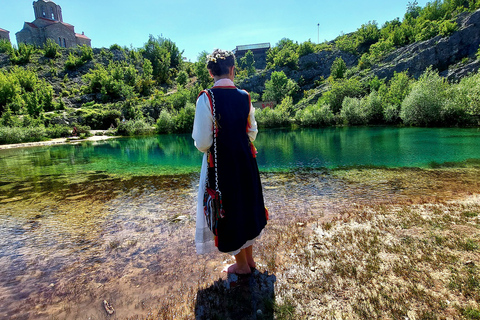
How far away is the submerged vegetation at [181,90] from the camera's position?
3662cm

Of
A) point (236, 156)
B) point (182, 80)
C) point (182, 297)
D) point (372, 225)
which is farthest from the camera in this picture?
point (182, 80)

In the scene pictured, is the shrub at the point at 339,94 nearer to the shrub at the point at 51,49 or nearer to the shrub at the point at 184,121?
the shrub at the point at 184,121

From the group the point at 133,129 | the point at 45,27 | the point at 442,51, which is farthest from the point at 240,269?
the point at 45,27

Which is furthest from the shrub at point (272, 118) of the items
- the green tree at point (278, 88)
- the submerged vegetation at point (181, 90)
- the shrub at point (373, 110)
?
the green tree at point (278, 88)

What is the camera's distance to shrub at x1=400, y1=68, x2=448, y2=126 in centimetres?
3369

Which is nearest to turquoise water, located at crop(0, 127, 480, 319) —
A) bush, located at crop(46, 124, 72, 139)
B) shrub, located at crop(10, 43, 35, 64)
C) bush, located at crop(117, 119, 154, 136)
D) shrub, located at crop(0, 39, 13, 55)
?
bush, located at crop(46, 124, 72, 139)

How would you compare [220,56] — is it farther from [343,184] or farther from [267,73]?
[267,73]

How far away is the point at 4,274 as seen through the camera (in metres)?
4.12

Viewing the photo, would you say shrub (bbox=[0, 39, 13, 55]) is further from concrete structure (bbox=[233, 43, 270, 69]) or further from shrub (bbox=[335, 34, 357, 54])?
shrub (bbox=[335, 34, 357, 54])

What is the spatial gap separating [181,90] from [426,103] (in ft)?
189

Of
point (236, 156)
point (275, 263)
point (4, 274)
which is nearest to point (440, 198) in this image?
point (275, 263)

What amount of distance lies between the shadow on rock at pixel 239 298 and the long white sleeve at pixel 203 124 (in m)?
1.83

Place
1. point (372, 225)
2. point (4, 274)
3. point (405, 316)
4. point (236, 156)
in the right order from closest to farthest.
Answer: point (405, 316)
point (236, 156)
point (4, 274)
point (372, 225)

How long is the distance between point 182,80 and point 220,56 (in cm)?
9360
